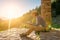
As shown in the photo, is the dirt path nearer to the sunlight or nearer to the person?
the person

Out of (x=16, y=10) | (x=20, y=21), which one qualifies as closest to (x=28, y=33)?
(x=20, y=21)

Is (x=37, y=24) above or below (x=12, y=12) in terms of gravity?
below

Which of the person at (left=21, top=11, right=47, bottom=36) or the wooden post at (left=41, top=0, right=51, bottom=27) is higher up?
the wooden post at (left=41, top=0, right=51, bottom=27)

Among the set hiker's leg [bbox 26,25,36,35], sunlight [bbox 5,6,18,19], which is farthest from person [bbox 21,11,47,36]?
sunlight [bbox 5,6,18,19]

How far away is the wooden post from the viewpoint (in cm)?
185

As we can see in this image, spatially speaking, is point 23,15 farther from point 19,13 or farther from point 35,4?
point 35,4

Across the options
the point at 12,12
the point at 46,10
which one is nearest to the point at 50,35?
the point at 46,10

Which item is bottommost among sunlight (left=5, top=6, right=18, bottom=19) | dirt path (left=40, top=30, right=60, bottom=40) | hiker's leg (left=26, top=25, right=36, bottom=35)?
dirt path (left=40, top=30, right=60, bottom=40)

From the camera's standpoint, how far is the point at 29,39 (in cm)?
181

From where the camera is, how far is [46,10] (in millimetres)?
1879

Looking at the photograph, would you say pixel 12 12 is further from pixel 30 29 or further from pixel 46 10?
pixel 46 10

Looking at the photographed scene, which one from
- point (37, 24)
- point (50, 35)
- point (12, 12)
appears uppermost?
point (12, 12)

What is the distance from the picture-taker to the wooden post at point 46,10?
1854 millimetres

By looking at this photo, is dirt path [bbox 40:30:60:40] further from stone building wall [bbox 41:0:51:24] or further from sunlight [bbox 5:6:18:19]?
sunlight [bbox 5:6:18:19]
